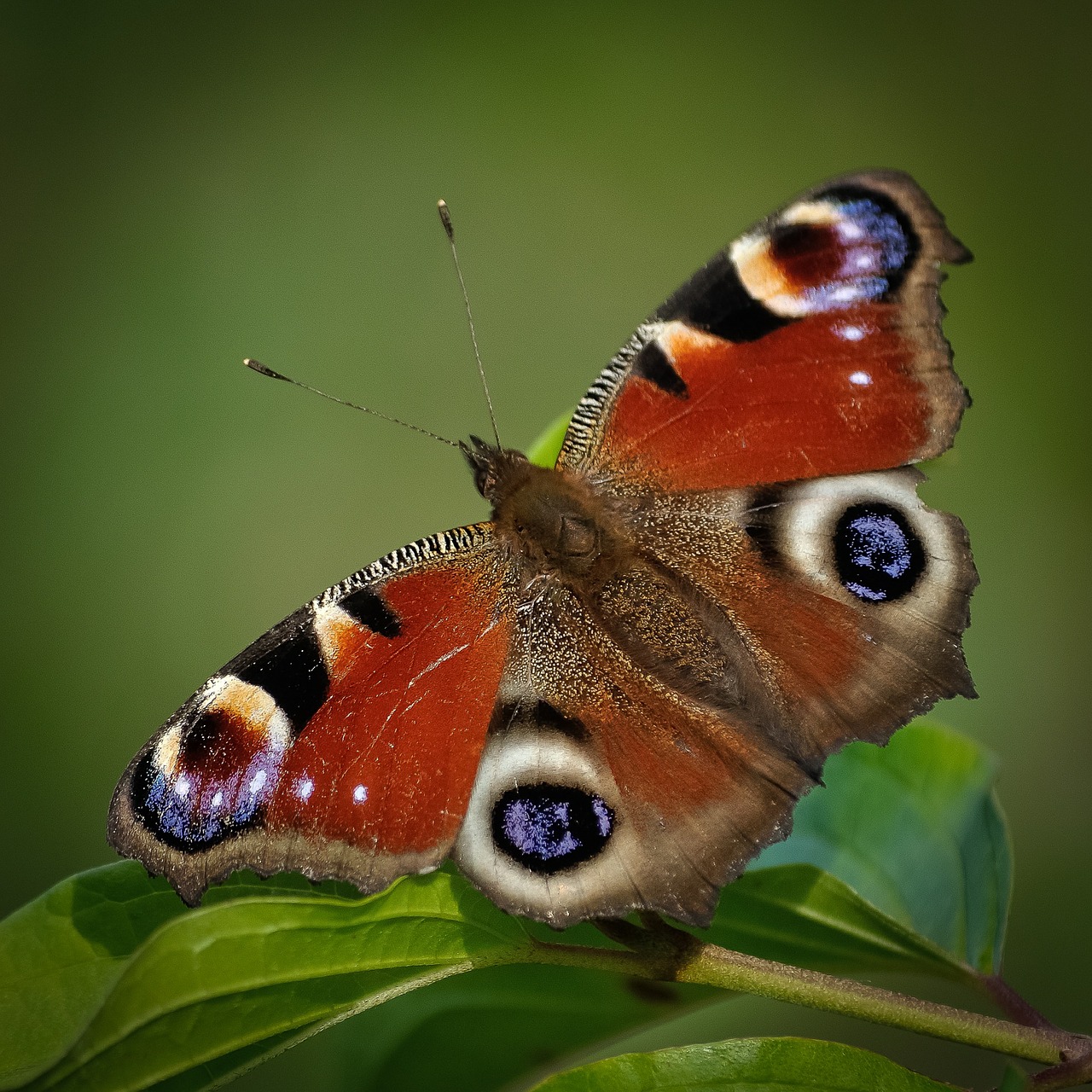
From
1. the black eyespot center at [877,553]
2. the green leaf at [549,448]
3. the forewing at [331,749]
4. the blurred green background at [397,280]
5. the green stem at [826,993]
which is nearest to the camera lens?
the green stem at [826,993]

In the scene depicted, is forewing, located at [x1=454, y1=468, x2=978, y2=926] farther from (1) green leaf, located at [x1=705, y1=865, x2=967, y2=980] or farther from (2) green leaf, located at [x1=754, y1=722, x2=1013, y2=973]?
(2) green leaf, located at [x1=754, y1=722, x2=1013, y2=973]

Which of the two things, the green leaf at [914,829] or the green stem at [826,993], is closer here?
the green stem at [826,993]

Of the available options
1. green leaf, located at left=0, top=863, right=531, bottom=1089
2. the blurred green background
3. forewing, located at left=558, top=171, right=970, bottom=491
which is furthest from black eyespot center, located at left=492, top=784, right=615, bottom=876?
the blurred green background

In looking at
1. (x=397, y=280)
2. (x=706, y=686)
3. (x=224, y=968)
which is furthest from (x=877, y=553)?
(x=397, y=280)

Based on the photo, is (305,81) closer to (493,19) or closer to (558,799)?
(493,19)

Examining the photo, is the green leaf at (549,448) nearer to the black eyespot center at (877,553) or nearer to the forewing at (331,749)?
the forewing at (331,749)

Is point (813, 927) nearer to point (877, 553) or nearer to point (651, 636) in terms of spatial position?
point (651, 636)

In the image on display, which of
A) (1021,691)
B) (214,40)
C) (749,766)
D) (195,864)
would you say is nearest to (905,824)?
(749,766)

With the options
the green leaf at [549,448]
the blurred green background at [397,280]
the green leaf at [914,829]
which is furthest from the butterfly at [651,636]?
the blurred green background at [397,280]
